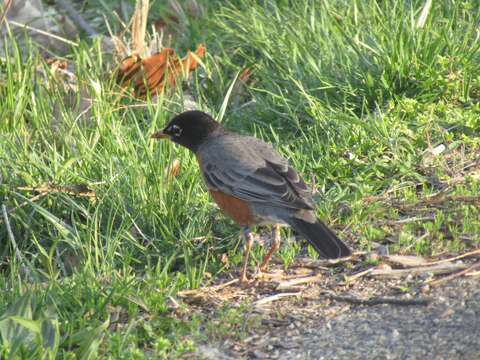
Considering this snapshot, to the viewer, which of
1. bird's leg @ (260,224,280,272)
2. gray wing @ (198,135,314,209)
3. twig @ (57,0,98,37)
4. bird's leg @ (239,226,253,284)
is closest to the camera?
bird's leg @ (239,226,253,284)

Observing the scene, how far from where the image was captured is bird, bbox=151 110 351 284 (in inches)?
199

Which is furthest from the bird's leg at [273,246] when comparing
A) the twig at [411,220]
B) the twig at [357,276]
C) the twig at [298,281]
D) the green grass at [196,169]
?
the twig at [411,220]

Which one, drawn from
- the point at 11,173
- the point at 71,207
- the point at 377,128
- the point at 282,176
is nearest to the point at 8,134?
the point at 11,173

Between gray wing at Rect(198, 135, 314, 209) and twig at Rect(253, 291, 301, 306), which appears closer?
twig at Rect(253, 291, 301, 306)

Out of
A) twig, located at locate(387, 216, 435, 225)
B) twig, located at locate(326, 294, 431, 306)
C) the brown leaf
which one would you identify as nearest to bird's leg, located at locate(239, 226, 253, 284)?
twig, located at locate(326, 294, 431, 306)

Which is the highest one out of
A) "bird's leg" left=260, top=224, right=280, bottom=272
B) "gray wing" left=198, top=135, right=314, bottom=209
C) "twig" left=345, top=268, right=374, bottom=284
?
"gray wing" left=198, top=135, right=314, bottom=209

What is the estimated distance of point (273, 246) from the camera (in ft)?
17.2

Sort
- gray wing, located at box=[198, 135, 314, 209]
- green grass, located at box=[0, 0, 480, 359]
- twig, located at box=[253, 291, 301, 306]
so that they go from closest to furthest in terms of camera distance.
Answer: green grass, located at box=[0, 0, 480, 359] → twig, located at box=[253, 291, 301, 306] → gray wing, located at box=[198, 135, 314, 209]

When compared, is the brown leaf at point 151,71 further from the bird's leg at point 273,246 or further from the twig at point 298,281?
the twig at point 298,281

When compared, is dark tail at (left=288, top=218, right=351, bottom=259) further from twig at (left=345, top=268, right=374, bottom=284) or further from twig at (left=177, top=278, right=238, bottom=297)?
twig at (left=177, top=278, right=238, bottom=297)

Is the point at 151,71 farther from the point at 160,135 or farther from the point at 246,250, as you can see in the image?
the point at 246,250

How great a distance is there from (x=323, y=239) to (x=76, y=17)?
494 centimetres

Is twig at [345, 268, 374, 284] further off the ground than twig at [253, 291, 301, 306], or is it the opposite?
twig at [253, 291, 301, 306]

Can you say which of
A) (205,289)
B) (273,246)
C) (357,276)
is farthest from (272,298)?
(273,246)
